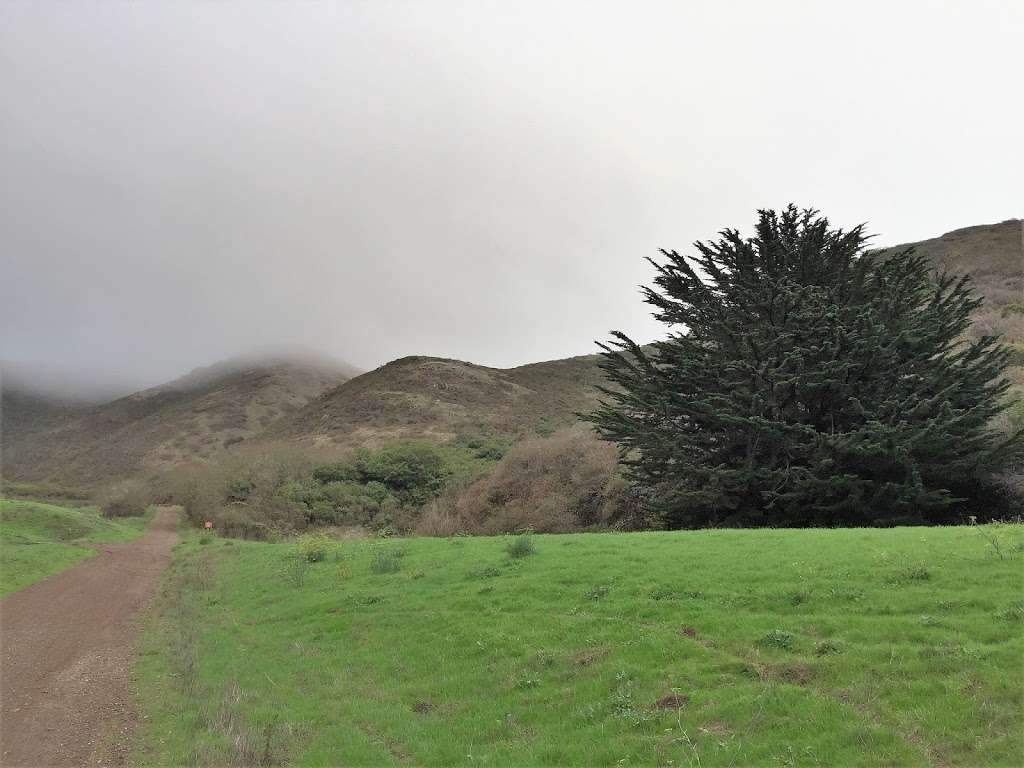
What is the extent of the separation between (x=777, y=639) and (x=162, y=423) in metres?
142

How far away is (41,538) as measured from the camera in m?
36.8

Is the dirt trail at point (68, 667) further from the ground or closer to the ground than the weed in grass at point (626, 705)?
closer to the ground

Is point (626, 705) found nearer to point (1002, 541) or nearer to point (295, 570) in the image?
point (1002, 541)

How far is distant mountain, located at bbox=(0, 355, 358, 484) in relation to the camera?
361ft

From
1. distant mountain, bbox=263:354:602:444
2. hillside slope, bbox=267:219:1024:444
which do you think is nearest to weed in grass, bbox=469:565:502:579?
hillside slope, bbox=267:219:1024:444

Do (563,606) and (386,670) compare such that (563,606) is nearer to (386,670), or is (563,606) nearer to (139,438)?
(386,670)

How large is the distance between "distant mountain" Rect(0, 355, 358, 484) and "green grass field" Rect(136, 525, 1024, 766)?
329ft

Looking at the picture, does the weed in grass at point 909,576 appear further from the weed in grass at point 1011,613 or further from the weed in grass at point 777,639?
the weed in grass at point 777,639

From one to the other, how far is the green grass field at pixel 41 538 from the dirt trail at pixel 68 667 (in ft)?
4.19

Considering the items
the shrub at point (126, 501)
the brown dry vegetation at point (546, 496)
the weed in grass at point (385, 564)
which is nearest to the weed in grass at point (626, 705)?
the weed in grass at point (385, 564)

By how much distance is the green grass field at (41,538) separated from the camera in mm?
26625

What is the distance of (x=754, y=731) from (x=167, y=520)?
63001 mm

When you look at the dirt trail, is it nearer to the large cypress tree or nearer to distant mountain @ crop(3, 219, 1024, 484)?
the large cypress tree

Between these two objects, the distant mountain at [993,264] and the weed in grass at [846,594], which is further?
the distant mountain at [993,264]
